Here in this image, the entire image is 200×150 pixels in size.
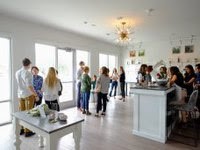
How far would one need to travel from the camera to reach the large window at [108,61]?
7.81 m

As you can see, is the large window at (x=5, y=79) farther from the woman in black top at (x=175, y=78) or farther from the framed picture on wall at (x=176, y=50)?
the framed picture on wall at (x=176, y=50)

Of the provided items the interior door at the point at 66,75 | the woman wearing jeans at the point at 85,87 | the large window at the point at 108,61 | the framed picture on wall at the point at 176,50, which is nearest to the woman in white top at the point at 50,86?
the woman wearing jeans at the point at 85,87

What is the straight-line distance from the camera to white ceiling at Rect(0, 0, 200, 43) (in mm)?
3238

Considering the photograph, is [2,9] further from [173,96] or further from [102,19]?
[173,96]

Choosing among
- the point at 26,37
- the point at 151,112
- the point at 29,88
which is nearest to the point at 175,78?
the point at 151,112

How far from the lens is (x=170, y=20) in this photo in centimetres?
442

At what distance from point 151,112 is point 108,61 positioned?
5.31 meters

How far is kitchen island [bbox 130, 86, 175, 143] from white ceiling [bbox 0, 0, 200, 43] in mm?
1828

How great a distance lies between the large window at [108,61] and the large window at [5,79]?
432 centimetres

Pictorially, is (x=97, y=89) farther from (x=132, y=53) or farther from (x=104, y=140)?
(x=132, y=53)

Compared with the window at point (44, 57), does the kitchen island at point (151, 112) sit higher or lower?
lower

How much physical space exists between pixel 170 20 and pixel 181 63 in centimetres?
336

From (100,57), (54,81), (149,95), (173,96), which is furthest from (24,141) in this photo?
(100,57)

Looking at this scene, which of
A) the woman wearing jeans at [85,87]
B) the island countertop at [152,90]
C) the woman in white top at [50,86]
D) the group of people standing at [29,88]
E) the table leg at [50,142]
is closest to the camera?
the table leg at [50,142]
